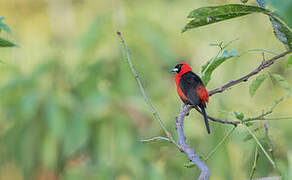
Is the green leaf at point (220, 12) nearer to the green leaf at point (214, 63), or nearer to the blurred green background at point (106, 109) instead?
the green leaf at point (214, 63)

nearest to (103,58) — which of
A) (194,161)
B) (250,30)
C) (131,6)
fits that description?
(131,6)

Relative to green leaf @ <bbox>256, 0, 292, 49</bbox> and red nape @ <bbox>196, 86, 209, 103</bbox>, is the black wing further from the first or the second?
green leaf @ <bbox>256, 0, 292, 49</bbox>

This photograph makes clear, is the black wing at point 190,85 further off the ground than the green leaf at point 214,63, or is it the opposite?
the green leaf at point 214,63

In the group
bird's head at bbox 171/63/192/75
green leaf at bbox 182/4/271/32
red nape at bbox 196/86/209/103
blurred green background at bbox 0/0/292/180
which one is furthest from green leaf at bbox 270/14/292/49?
blurred green background at bbox 0/0/292/180

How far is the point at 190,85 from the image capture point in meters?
3.21

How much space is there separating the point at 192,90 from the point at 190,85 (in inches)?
5.7

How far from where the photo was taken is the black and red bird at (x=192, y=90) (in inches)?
114

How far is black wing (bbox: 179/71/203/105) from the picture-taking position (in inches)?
116

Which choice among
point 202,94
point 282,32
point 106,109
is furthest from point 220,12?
point 106,109

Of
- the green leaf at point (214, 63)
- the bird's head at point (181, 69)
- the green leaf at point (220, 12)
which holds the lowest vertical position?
the bird's head at point (181, 69)

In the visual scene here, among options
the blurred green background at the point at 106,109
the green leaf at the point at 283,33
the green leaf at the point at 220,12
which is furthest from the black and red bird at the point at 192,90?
the green leaf at the point at 220,12

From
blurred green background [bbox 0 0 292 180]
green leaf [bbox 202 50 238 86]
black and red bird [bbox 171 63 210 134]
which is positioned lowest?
blurred green background [bbox 0 0 292 180]

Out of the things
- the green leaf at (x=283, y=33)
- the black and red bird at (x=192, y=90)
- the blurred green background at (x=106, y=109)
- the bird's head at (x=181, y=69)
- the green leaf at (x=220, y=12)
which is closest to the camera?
the green leaf at (x=220, y=12)

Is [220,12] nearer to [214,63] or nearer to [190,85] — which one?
[214,63]
